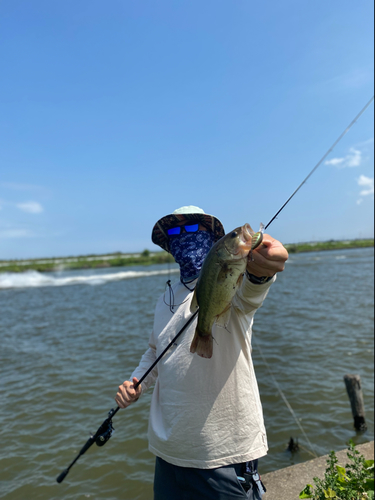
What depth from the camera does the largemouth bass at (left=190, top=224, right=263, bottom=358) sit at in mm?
1693

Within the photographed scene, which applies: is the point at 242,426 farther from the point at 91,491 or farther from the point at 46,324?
the point at 46,324

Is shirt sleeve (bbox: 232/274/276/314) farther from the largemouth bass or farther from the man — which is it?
the largemouth bass

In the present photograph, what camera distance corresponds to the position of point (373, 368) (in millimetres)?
9109

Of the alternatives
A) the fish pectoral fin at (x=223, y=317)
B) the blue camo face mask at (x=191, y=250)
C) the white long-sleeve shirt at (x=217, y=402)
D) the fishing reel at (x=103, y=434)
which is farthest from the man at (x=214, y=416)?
the fishing reel at (x=103, y=434)

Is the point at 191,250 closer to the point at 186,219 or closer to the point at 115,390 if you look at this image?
the point at 186,219

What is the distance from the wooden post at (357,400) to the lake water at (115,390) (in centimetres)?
18

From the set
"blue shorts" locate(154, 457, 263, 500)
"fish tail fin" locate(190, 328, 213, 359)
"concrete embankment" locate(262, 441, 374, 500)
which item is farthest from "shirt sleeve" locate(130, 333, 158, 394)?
"concrete embankment" locate(262, 441, 374, 500)

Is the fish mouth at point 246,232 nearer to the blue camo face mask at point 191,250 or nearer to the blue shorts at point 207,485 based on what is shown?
the blue camo face mask at point 191,250

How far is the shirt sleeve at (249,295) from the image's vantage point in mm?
2025

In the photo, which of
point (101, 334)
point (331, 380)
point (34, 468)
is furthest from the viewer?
point (101, 334)

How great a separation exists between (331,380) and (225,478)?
761 centimetres

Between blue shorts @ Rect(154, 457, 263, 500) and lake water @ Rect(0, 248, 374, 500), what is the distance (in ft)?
11.4

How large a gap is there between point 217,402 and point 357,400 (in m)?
5.89

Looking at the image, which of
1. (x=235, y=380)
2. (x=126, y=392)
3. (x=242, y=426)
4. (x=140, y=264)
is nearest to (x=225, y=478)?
(x=242, y=426)
